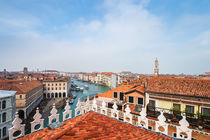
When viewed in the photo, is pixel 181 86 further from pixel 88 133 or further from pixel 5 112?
pixel 5 112

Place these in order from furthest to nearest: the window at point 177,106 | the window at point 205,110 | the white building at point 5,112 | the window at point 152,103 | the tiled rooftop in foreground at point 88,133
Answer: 1. the white building at point 5,112
2. the window at point 152,103
3. the window at point 177,106
4. the window at point 205,110
5. the tiled rooftop in foreground at point 88,133

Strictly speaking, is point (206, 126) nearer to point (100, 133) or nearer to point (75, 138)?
point (100, 133)

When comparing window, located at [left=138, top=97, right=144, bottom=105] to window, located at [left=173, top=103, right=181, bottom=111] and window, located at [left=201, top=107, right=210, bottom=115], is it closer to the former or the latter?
window, located at [left=173, top=103, right=181, bottom=111]

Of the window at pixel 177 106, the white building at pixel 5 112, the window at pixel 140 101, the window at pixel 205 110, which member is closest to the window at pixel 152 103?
the window at pixel 140 101

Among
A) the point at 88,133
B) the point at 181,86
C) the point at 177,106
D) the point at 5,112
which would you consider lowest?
the point at 5,112

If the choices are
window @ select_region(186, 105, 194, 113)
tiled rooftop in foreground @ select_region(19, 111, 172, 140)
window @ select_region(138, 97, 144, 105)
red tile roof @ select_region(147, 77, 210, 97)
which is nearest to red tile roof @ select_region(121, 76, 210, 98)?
red tile roof @ select_region(147, 77, 210, 97)

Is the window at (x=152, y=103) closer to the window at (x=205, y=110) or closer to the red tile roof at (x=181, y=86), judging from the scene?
the red tile roof at (x=181, y=86)

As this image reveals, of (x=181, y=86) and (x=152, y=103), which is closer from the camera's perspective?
(x=181, y=86)

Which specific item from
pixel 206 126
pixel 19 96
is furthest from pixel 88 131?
pixel 19 96

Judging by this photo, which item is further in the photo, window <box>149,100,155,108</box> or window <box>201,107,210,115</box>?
window <box>149,100,155,108</box>

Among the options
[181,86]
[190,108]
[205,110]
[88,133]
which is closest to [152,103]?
[190,108]

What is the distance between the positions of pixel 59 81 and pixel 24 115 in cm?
2551

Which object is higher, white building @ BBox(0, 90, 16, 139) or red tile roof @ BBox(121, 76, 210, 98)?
red tile roof @ BBox(121, 76, 210, 98)

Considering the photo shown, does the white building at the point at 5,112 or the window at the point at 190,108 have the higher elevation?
the window at the point at 190,108
